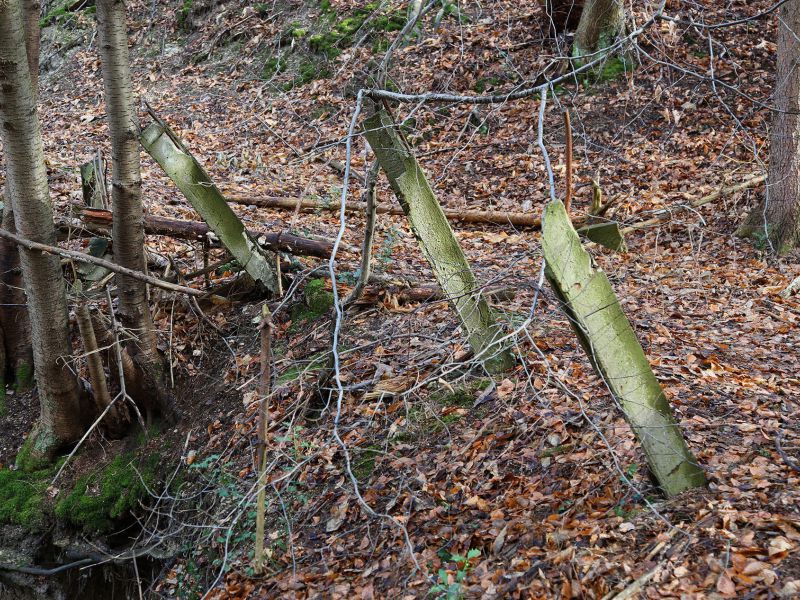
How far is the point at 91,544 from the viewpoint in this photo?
584 cm

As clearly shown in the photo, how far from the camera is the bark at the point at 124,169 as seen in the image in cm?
544

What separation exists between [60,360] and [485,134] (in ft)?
22.6

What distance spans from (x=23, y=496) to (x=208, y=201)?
3.15m

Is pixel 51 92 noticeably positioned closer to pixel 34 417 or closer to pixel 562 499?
pixel 34 417

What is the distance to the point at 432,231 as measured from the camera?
14.9 feet

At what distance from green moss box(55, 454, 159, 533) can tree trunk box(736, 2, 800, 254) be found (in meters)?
6.49

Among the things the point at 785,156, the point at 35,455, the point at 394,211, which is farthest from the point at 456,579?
the point at 785,156

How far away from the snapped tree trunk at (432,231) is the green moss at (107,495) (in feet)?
10.5

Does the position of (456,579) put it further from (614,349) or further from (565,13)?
(565,13)

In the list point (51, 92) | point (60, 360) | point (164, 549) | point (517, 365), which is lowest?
point (164, 549)

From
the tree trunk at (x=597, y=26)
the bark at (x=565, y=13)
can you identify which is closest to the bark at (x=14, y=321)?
the tree trunk at (x=597, y=26)

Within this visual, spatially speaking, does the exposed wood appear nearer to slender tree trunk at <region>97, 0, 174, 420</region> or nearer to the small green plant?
the small green plant

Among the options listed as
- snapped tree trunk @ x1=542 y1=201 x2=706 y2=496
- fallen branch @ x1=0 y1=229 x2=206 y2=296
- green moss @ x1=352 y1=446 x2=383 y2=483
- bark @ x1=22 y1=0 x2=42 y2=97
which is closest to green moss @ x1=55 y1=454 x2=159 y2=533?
fallen branch @ x1=0 y1=229 x2=206 y2=296

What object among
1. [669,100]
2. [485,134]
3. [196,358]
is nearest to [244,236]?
[196,358]
